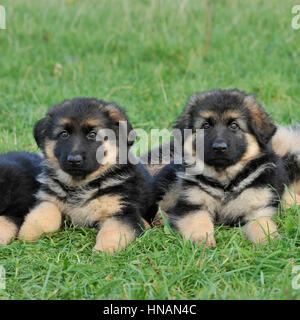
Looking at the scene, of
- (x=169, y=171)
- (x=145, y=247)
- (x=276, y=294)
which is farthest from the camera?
(x=169, y=171)

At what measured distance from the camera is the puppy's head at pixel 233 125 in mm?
3893

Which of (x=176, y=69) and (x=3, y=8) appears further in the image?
(x=3, y=8)

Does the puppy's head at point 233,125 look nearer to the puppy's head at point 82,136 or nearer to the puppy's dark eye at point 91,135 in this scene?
the puppy's head at point 82,136

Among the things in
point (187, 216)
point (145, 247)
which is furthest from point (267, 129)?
point (145, 247)

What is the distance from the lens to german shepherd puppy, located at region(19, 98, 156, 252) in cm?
395

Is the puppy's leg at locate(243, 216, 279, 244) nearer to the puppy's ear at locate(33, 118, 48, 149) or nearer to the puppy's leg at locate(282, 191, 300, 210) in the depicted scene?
the puppy's leg at locate(282, 191, 300, 210)

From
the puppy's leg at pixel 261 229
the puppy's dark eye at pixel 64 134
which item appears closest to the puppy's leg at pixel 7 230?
the puppy's dark eye at pixel 64 134

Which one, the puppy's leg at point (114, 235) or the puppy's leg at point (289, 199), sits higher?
the puppy's leg at point (289, 199)

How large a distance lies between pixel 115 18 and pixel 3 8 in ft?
6.84

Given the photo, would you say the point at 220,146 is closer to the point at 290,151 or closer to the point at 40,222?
the point at 290,151

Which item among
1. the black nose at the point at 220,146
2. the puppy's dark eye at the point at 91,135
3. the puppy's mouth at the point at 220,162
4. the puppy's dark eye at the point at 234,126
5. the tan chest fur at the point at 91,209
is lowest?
the tan chest fur at the point at 91,209

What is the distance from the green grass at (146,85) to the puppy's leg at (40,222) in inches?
3.5

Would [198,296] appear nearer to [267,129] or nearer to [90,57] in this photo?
[267,129]

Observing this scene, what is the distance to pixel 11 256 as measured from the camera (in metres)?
3.75
